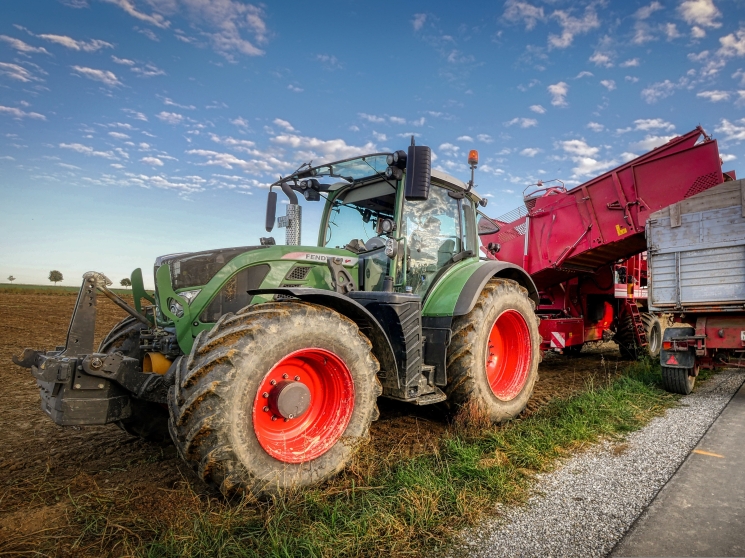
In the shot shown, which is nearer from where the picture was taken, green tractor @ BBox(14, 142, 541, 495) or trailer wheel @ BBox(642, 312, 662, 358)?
green tractor @ BBox(14, 142, 541, 495)

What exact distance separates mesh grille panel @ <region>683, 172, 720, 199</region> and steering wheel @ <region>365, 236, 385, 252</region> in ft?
14.3

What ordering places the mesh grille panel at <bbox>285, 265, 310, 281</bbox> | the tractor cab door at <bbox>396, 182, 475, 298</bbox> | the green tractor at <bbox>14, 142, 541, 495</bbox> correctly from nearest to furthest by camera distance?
the green tractor at <bbox>14, 142, 541, 495</bbox> → the mesh grille panel at <bbox>285, 265, 310, 281</bbox> → the tractor cab door at <bbox>396, 182, 475, 298</bbox>

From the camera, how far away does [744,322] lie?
5.48m

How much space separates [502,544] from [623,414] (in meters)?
2.94

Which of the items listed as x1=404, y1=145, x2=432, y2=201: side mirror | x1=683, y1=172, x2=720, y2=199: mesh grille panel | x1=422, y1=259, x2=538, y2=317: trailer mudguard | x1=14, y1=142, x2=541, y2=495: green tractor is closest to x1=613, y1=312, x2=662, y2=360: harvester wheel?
x1=683, y1=172, x2=720, y2=199: mesh grille panel

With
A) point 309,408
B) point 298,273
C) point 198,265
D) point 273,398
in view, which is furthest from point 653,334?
point 198,265

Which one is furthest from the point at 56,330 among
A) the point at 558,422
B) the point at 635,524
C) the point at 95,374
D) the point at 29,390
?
the point at 635,524

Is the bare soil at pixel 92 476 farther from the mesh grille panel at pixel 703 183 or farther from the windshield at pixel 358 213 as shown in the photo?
the mesh grille panel at pixel 703 183

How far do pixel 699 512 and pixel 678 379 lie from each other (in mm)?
3591

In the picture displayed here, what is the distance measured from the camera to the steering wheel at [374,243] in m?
4.32

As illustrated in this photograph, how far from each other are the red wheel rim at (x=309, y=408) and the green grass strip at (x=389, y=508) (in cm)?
29

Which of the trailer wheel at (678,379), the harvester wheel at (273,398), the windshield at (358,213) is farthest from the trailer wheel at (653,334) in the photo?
the harvester wheel at (273,398)

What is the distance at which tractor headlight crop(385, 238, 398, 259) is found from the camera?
164 inches

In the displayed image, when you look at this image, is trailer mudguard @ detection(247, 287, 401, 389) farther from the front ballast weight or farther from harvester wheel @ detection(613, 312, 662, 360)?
harvester wheel @ detection(613, 312, 662, 360)
